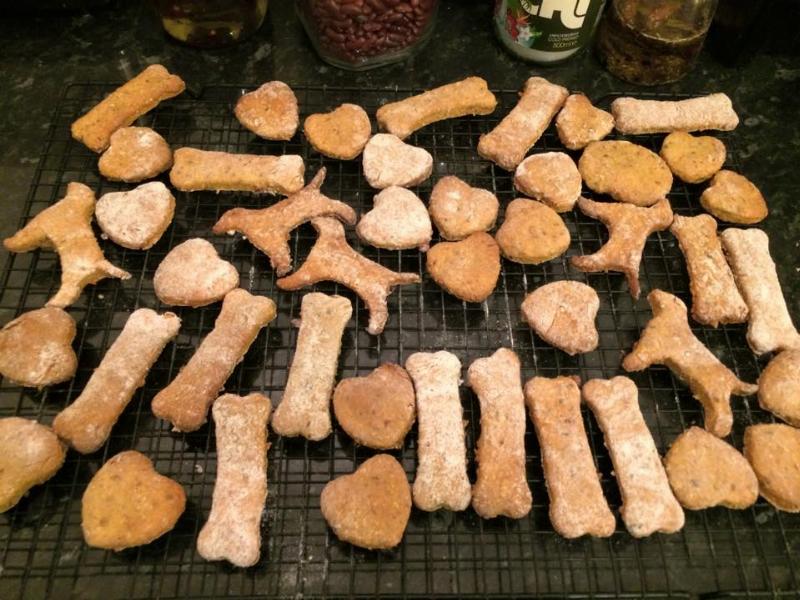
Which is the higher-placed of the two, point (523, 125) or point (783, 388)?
point (523, 125)

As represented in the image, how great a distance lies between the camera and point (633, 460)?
4.82 feet

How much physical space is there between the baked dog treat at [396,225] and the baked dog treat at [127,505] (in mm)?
765

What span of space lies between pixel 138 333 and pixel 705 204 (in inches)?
60.9

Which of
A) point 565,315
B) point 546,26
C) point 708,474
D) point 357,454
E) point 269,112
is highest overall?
point 546,26

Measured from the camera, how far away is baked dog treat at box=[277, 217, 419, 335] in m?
1.63

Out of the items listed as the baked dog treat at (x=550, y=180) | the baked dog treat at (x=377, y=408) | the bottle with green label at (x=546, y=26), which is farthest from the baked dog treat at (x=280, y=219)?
the bottle with green label at (x=546, y=26)

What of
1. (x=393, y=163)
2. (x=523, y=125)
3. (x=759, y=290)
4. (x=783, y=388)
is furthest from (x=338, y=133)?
(x=783, y=388)

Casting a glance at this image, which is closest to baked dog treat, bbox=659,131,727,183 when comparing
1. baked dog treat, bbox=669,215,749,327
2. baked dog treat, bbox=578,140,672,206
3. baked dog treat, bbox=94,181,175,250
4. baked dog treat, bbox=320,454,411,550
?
baked dog treat, bbox=578,140,672,206

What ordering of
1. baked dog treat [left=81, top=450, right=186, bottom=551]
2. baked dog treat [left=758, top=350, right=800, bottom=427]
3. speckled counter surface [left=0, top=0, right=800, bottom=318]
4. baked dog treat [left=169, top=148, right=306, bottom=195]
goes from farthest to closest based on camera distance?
speckled counter surface [left=0, top=0, right=800, bottom=318] < baked dog treat [left=169, top=148, right=306, bottom=195] < baked dog treat [left=758, top=350, right=800, bottom=427] < baked dog treat [left=81, top=450, right=186, bottom=551]

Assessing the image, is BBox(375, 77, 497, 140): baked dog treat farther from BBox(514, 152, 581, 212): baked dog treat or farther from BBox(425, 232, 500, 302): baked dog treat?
BBox(425, 232, 500, 302): baked dog treat

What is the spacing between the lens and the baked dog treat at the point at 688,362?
Result: 154 cm

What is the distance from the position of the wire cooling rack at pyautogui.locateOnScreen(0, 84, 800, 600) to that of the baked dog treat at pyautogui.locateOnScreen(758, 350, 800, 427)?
0.15 feet

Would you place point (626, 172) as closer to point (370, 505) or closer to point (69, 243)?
point (370, 505)

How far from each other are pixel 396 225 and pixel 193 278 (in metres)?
0.53
